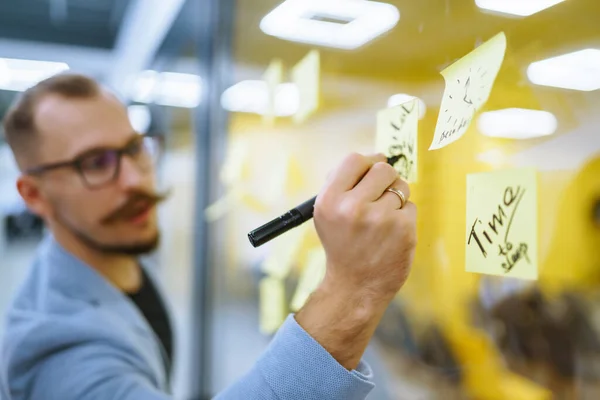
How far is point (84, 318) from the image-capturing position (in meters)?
0.67

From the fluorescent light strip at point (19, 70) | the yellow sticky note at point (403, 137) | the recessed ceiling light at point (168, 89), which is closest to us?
the yellow sticky note at point (403, 137)

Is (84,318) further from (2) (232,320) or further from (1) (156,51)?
(1) (156,51)

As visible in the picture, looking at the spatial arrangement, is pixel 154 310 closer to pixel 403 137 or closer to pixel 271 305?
pixel 271 305

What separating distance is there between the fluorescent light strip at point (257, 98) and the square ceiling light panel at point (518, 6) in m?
0.39

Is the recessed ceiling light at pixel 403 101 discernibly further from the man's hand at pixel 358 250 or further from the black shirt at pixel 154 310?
the black shirt at pixel 154 310

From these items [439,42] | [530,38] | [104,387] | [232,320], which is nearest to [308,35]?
[439,42]

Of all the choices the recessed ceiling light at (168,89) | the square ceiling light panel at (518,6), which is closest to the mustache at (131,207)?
the recessed ceiling light at (168,89)

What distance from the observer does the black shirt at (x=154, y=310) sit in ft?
3.66

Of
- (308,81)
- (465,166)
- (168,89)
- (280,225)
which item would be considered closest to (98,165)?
(308,81)

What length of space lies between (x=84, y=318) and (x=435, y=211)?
1.54 feet

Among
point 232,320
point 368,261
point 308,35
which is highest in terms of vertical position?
point 308,35

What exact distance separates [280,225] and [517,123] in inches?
8.1

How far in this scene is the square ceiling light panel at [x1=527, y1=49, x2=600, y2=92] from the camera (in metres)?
0.34

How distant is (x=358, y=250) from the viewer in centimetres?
40
